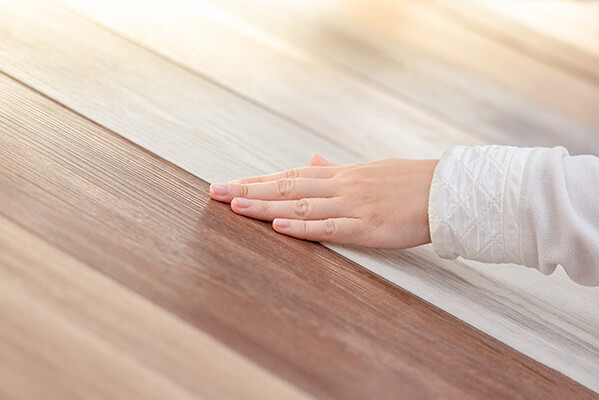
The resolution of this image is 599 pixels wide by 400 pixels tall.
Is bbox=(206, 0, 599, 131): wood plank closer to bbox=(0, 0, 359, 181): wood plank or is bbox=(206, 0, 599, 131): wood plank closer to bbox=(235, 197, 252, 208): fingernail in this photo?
bbox=(0, 0, 359, 181): wood plank

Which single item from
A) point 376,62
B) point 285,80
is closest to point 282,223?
point 285,80

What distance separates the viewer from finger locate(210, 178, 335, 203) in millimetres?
761

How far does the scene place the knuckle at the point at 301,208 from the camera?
78 cm

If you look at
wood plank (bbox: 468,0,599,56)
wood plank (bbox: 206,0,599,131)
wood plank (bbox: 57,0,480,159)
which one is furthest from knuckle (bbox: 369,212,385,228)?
wood plank (bbox: 468,0,599,56)

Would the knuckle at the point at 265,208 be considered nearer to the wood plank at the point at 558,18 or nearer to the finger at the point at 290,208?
the finger at the point at 290,208

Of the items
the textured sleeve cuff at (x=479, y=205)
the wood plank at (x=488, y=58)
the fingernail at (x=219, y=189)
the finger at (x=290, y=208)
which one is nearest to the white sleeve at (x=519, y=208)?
the textured sleeve cuff at (x=479, y=205)

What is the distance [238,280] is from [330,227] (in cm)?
17

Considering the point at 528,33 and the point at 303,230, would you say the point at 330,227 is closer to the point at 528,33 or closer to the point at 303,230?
the point at 303,230

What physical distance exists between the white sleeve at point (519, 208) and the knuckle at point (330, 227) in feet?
0.32

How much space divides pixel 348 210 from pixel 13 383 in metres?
0.43

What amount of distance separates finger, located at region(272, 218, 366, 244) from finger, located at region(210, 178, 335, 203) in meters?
0.04

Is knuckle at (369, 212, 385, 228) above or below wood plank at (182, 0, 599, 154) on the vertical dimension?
below

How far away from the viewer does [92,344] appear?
1.58ft

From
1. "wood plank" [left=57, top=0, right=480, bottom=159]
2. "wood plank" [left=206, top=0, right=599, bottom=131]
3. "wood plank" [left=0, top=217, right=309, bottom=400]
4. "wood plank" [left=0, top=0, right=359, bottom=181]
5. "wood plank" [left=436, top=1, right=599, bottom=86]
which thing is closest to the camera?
"wood plank" [left=0, top=217, right=309, bottom=400]
